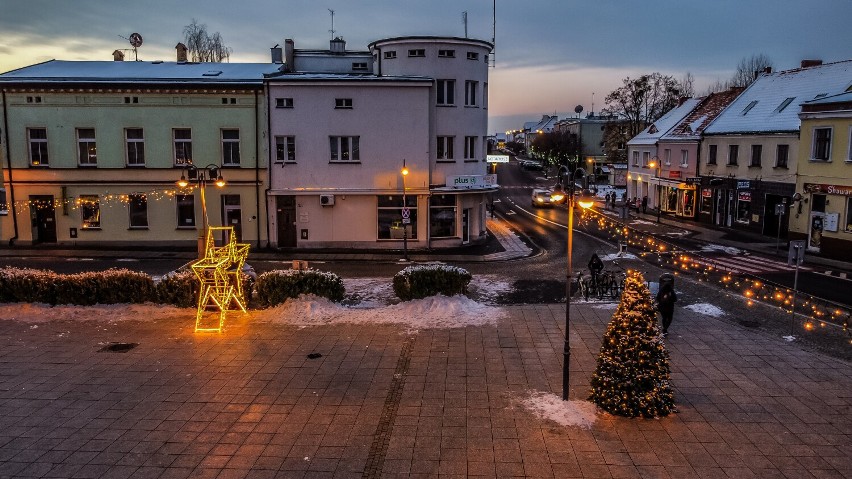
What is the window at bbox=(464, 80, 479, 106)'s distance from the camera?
106 ft

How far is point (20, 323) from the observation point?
1753 centimetres

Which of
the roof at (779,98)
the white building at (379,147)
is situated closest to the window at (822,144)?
the roof at (779,98)

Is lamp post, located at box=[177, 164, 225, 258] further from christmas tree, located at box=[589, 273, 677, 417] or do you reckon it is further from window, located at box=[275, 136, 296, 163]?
christmas tree, located at box=[589, 273, 677, 417]

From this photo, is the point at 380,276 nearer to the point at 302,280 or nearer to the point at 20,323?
the point at 302,280

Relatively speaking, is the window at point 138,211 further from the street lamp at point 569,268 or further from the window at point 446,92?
the street lamp at point 569,268

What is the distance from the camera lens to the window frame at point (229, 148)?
32.0 metres

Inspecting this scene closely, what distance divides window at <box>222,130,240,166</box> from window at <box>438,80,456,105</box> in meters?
11.2

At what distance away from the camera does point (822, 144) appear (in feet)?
99.3

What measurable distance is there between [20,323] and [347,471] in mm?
13585

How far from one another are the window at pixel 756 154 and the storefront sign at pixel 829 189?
6.45 m

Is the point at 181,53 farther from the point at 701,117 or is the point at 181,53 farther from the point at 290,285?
the point at 701,117

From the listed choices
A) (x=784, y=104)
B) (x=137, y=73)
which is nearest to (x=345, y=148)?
(x=137, y=73)

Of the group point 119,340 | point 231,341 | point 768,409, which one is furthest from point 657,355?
point 119,340

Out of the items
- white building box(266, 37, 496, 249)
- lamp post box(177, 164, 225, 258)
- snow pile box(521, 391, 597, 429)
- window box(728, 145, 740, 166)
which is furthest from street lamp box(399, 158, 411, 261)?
window box(728, 145, 740, 166)
